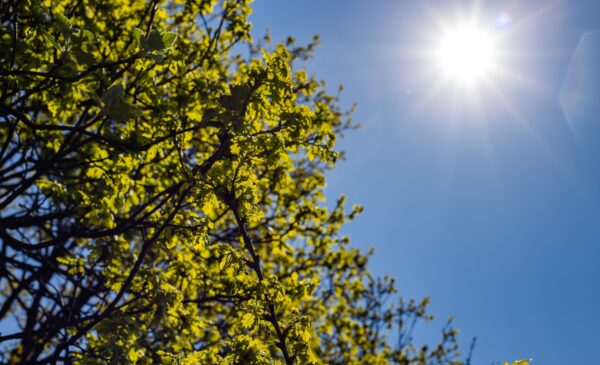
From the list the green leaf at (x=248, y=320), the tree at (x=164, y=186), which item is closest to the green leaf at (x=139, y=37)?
the tree at (x=164, y=186)

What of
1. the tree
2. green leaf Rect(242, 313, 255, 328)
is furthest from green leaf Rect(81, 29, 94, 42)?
green leaf Rect(242, 313, 255, 328)

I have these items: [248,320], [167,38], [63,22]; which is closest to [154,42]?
[167,38]

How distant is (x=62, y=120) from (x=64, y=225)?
2.24 metres

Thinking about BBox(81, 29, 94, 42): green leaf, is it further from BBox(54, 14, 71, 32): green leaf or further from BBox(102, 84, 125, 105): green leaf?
BBox(102, 84, 125, 105): green leaf

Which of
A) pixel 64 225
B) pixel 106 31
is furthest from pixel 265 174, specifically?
pixel 64 225

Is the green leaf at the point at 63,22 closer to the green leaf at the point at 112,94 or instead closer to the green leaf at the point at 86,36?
the green leaf at the point at 86,36

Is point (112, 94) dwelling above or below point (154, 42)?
below

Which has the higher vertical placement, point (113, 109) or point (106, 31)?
point (106, 31)

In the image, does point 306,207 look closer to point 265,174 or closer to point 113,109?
point 265,174

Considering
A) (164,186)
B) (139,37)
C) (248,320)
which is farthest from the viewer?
(164,186)

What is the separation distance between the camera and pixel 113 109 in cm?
286

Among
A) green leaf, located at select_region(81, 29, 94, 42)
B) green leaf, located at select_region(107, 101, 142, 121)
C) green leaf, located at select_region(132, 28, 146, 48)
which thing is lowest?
green leaf, located at select_region(107, 101, 142, 121)

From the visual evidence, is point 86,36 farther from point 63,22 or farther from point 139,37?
point 139,37

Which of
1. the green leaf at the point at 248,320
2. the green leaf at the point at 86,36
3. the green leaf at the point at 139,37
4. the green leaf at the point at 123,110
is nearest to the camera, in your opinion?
the green leaf at the point at 139,37
